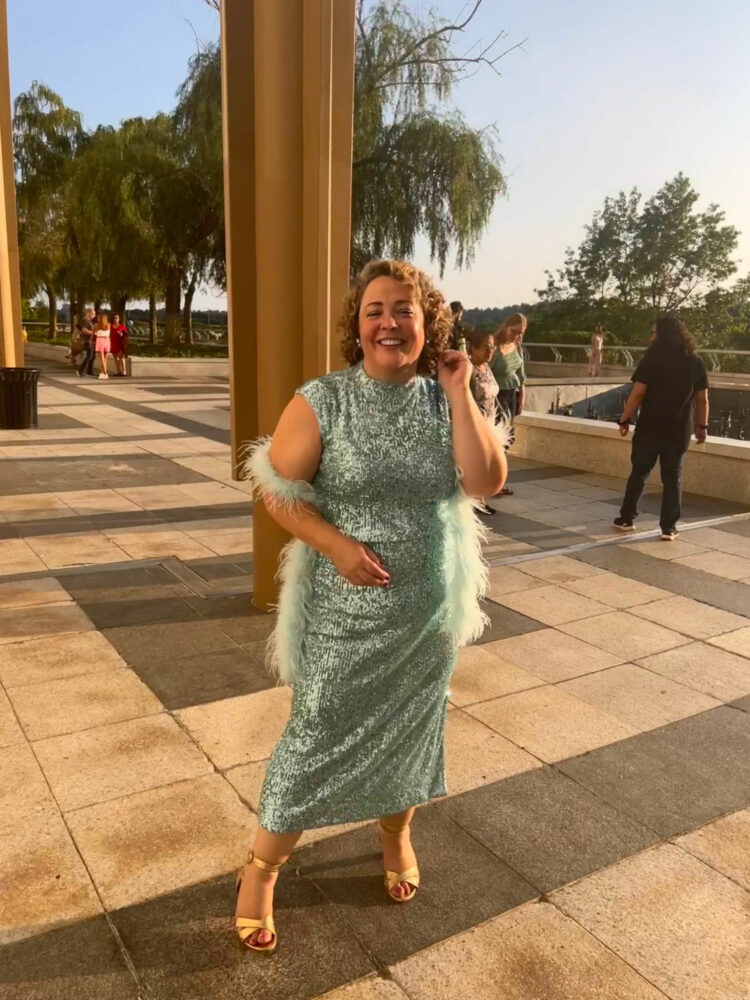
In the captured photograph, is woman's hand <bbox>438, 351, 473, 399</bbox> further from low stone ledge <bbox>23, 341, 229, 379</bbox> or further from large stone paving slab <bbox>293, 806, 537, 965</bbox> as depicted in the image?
low stone ledge <bbox>23, 341, 229, 379</bbox>

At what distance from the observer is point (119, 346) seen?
2266 cm

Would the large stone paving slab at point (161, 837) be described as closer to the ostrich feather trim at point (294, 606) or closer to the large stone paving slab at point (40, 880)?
the large stone paving slab at point (40, 880)

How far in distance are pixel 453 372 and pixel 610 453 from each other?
317 inches

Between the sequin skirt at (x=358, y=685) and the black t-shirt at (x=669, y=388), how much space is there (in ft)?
15.6

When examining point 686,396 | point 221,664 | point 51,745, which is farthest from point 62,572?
point 686,396

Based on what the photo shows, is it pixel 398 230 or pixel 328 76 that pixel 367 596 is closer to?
pixel 328 76

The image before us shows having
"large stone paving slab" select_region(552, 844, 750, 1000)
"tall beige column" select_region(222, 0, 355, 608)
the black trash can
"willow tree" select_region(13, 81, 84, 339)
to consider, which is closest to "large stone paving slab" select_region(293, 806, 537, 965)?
"large stone paving slab" select_region(552, 844, 750, 1000)

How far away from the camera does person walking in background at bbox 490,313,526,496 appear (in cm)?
779

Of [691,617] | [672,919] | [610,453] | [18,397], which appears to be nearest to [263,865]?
[672,919]

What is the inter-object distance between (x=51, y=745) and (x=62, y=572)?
2424 mm

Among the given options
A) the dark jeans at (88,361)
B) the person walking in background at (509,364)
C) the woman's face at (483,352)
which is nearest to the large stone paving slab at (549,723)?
the woman's face at (483,352)

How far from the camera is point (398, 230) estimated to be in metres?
22.2

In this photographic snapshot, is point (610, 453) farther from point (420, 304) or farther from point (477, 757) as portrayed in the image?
point (420, 304)

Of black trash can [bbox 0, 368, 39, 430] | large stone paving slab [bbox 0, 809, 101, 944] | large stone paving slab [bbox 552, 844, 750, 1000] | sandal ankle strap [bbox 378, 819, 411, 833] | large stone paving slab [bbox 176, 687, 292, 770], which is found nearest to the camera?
large stone paving slab [bbox 552, 844, 750, 1000]
